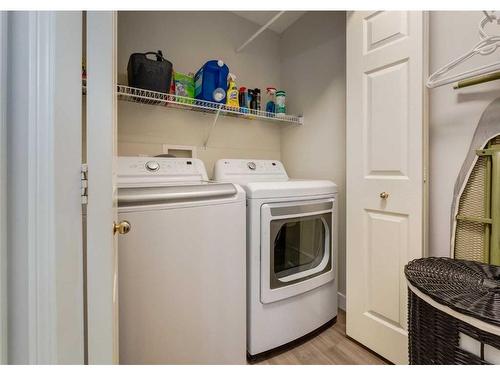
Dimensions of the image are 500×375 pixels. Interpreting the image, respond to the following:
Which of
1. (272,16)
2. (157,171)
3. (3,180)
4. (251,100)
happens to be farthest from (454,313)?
(272,16)

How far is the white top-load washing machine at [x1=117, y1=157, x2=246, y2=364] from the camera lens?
993 millimetres

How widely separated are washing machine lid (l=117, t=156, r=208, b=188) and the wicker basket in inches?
46.8

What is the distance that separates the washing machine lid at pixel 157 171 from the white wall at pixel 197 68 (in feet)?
1.28

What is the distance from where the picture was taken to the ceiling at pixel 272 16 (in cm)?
215

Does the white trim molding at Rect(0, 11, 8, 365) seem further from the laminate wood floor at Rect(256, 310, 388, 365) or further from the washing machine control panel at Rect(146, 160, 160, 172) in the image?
the laminate wood floor at Rect(256, 310, 388, 365)

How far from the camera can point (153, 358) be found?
104cm

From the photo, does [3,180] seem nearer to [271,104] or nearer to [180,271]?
[180,271]

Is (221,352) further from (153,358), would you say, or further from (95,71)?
(95,71)

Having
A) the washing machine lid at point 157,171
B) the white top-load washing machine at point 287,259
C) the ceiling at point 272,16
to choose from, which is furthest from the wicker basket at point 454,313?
the ceiling at point 272,16

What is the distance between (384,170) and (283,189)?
59 cm

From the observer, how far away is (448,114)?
1.26 m

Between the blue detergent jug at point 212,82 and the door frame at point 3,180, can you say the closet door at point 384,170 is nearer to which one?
the blue detergent jug at point 212,82

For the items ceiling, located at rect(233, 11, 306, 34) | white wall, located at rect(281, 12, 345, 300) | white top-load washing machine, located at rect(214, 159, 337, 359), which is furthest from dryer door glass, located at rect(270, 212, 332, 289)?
ceiling, located at rect(233, 11, 306, 34)
